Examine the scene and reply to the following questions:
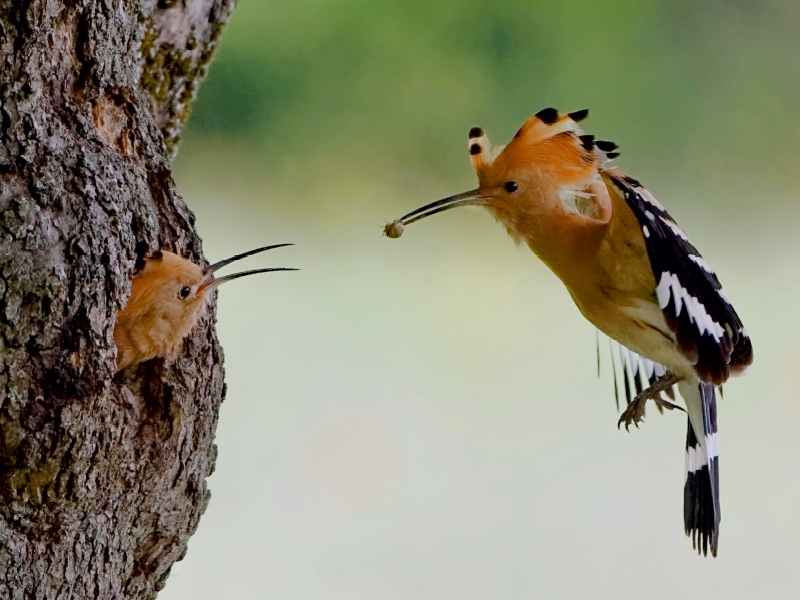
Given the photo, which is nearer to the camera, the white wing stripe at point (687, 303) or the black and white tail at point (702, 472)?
the white wing stripe at point (687, 303)

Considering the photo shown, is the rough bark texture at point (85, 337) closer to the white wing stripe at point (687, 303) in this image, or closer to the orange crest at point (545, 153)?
the orange crest at point (545, 153)

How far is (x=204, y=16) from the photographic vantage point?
1677mm

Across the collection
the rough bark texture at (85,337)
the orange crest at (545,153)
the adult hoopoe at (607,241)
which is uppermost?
the orange crest at (545,153)

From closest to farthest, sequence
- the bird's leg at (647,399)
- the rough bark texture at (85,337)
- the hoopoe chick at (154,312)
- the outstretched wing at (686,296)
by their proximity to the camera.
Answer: the rough bark texture at (85,337) < the hoopoe chick at (154,312) < the outstretched wing at (686,296) < the bird's leg at (647,399)

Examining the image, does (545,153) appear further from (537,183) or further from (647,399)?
(647,399)

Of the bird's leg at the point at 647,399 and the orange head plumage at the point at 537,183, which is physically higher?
the orange head plumage at the point at 537,183

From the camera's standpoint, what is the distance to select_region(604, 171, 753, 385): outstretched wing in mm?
A: 1505

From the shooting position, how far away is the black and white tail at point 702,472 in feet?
6.00

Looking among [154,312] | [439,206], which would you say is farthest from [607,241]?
[154,312]

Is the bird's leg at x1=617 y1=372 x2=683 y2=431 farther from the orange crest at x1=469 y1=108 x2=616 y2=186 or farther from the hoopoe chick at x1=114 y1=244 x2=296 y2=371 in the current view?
the hoopoe chick at x1=114 y1=244 x2=296 y2=371

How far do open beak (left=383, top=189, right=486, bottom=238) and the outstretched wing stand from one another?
0.68 feet

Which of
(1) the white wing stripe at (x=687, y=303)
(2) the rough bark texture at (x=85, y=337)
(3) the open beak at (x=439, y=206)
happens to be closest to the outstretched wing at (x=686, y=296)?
(1) the white wing stripe at (x=687, y=303)

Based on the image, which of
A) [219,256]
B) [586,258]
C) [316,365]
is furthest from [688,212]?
[586,258]

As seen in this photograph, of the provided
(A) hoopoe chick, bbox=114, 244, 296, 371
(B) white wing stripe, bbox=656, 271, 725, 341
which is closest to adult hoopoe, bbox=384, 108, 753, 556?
(B) white wing stripe, bbox=656, 271, 725, 341
